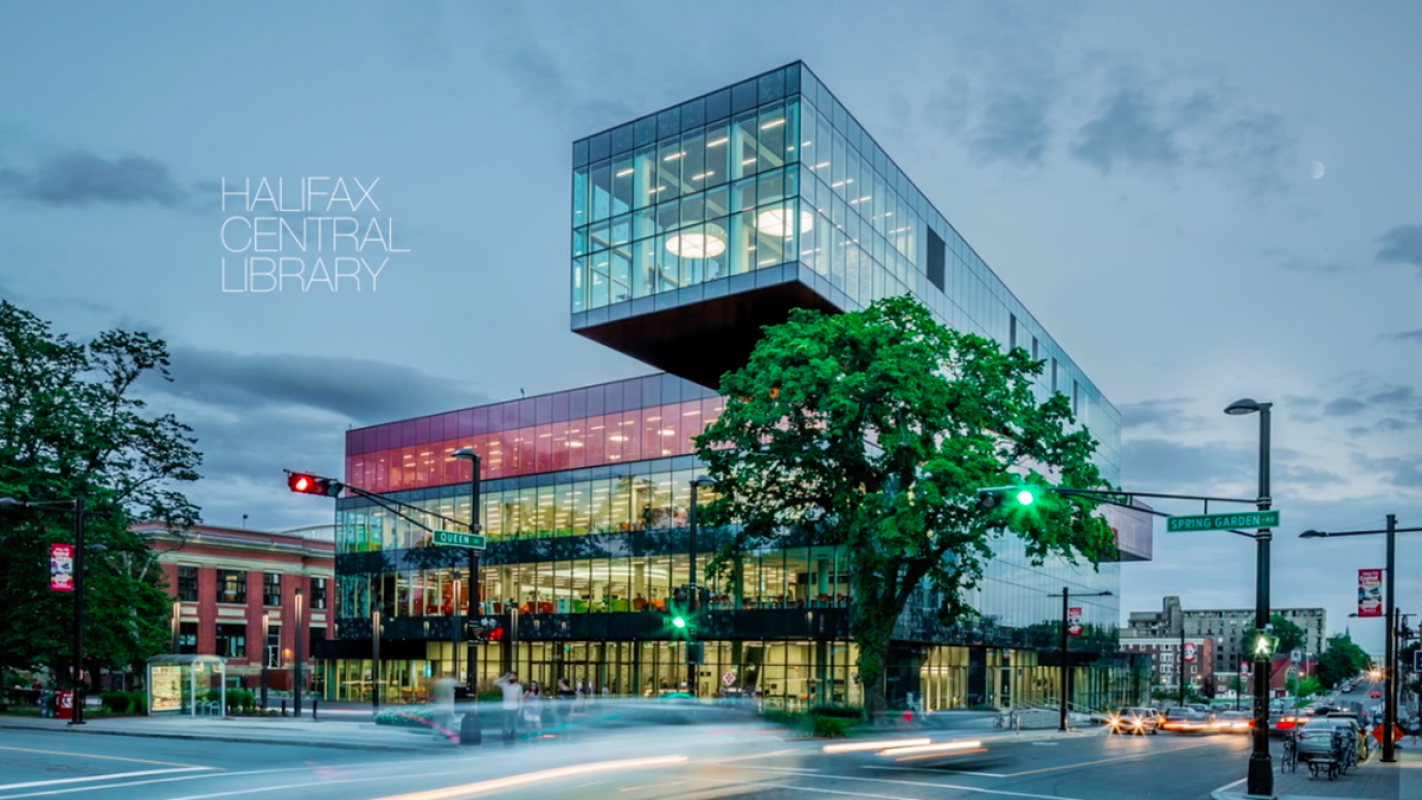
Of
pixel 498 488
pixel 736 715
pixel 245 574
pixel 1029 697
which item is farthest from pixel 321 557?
pixel 736 715

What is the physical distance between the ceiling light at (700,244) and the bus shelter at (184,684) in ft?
80.8

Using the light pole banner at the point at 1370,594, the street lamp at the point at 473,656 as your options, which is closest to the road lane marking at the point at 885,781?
the street lamp at the point at 473,656

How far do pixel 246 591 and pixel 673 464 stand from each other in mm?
52415

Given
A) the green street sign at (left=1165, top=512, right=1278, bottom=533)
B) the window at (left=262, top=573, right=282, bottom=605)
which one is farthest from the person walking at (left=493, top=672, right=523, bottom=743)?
the window at (left=262, top=573, right=282, bottom=605)

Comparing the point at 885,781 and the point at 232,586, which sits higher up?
the point at 885,781

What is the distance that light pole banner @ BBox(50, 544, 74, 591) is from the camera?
134 ft

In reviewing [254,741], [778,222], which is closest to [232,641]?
[778,222]

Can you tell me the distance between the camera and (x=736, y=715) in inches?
1032

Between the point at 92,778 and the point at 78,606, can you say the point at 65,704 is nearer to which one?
the point at 78,606

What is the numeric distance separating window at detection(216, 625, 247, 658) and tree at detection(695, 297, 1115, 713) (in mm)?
64558

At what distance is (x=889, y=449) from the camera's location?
39.4 metres

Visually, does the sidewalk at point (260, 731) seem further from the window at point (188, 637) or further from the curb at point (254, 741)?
the window at point (188, 637)

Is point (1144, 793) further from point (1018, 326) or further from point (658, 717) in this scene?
point (1018, 326)

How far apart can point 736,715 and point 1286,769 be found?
16.0 m
